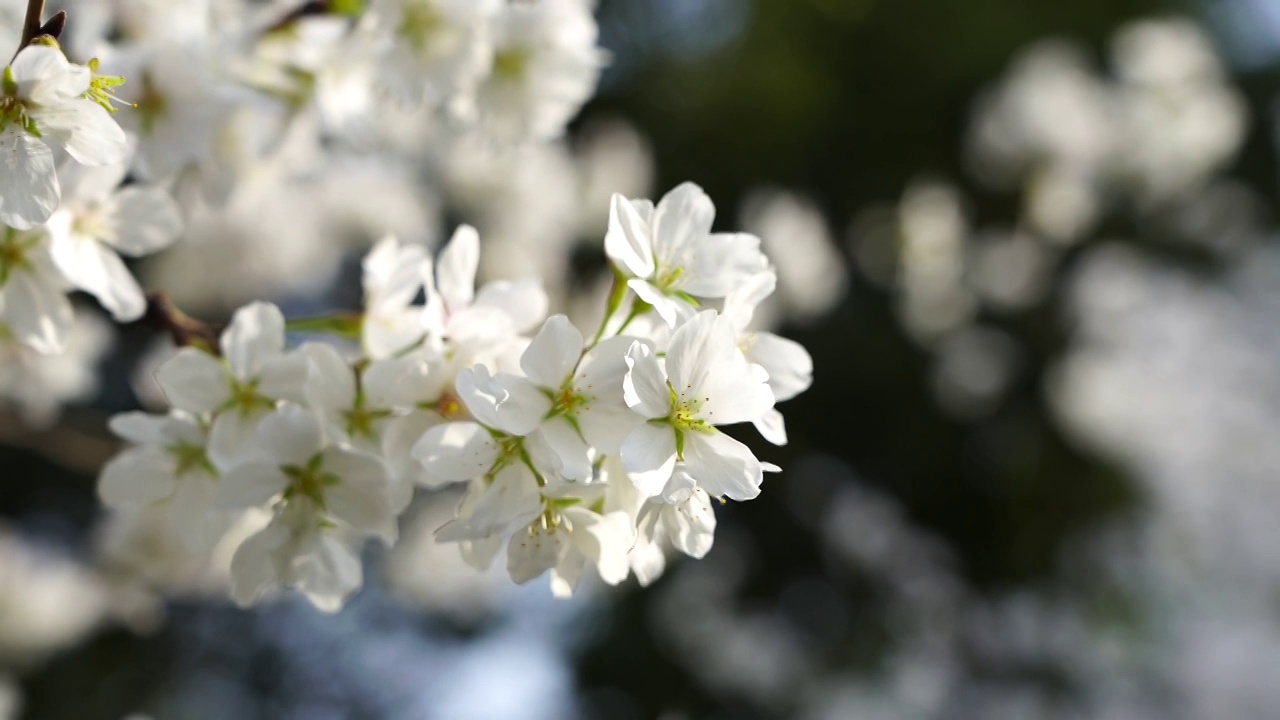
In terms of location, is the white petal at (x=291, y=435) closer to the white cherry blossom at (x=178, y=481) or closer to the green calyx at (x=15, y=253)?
the white cherry blossom at (x=178, y=481)

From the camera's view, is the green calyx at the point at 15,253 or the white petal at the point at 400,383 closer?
the white petal at the point at 400,383

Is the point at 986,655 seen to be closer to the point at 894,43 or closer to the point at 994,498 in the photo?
the point at 994,498

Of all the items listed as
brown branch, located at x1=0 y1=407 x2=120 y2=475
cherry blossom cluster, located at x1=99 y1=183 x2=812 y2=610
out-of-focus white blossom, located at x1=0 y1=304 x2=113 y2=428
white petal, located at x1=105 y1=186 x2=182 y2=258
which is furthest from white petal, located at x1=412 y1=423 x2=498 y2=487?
brown branch, located at x1=0 y1=407 x2=120 y2=475

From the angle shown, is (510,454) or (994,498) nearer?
(510,454)

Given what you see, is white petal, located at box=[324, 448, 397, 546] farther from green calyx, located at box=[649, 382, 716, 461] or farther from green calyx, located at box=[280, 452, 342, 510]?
green calyx, located at box=[649, 382, 716, 461]

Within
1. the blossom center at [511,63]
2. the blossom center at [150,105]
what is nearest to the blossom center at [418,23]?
the blossom center at [511,63]

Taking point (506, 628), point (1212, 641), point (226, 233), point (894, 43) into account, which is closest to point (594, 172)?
point (226, 233)
